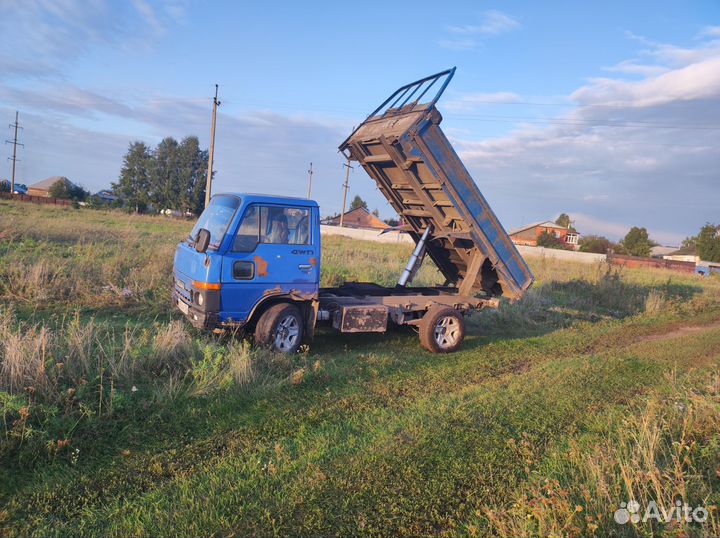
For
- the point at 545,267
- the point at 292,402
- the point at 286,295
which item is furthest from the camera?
the point at 545,267

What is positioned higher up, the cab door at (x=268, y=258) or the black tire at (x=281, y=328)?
the cab door at (x=268, y=258)

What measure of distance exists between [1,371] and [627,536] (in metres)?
5.19

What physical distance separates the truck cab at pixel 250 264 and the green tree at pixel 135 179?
59083mm

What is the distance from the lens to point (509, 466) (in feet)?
13.5

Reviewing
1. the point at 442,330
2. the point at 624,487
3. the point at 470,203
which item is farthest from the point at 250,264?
the point at 624,487

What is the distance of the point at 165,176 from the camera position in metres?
60.5

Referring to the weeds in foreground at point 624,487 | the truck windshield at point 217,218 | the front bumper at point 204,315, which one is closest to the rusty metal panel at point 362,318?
the front bumper at point 204,315

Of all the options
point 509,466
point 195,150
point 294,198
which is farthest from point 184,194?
point 509,466

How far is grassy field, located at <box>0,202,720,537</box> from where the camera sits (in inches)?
128

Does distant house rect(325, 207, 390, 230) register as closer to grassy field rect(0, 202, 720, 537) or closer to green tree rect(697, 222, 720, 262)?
green tree rect(697, 222, 720, 262)

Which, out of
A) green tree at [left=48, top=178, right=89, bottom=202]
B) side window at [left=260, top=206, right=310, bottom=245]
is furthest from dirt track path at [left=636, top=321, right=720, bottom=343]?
green tree at [left=48, top=178, right=89, bottom=202]

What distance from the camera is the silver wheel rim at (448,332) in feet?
27.2

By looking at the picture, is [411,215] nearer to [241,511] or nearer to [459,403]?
[459,403]

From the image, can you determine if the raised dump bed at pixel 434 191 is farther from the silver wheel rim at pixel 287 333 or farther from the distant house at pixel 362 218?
the distant house at pixel 362 218
